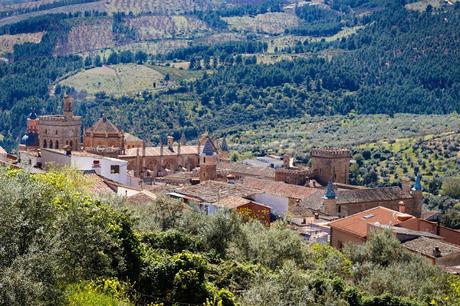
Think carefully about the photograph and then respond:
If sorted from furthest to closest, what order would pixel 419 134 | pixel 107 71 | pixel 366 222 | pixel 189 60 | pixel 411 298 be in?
pixel 189 60 < pixel 107 71 < pixel 419 134 < pixel 366 222 < pixel 411 298

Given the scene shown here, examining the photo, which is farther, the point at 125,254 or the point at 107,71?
the point at 107,71

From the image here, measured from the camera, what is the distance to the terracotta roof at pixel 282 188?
7700cm

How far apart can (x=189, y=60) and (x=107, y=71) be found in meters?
20.5

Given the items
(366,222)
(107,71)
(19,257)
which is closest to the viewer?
(19,257)

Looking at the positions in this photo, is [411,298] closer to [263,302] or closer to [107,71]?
[263,302]

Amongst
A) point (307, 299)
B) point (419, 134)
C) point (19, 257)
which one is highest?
point (19, 257)

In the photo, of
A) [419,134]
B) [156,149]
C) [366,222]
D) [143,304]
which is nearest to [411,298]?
[143,304]

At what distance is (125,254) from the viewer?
33156mm

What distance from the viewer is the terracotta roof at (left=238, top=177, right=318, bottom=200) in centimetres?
7700

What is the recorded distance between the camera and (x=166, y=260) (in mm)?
35656

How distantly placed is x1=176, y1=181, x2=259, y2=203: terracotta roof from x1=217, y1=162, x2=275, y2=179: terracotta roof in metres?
21.3

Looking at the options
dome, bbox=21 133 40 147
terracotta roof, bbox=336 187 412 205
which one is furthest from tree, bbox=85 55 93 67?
terracotta roof, bbox=336 187 412 205

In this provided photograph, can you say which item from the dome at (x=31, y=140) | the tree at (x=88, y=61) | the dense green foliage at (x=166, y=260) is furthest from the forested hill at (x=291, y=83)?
the dense green foliage at (x=166, y=260)

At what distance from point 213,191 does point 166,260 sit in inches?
1172
